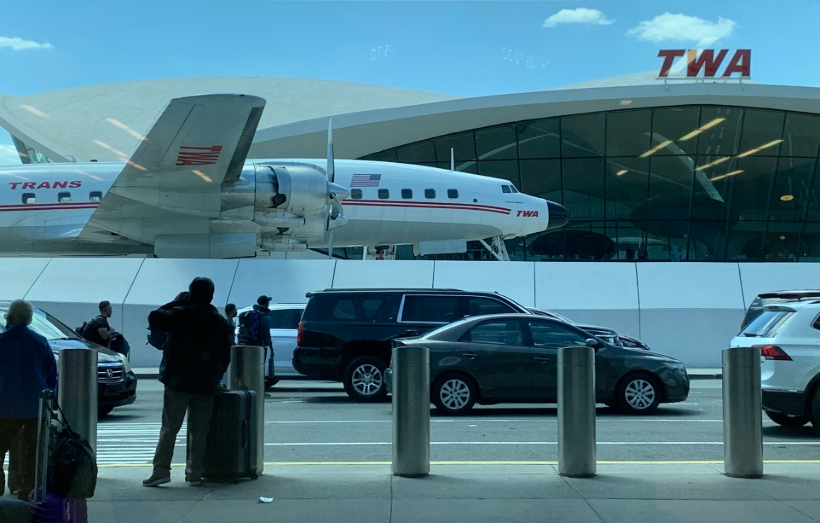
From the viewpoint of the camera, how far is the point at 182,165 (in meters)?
21.4

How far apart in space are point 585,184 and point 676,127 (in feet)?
17.5

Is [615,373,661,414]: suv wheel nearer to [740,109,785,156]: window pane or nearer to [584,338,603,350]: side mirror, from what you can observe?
[584,338,603,350]: side mirror

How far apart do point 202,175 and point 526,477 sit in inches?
646

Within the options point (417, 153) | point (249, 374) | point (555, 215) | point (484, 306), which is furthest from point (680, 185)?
point (249, 374)

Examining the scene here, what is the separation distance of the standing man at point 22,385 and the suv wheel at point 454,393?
6.68 meters

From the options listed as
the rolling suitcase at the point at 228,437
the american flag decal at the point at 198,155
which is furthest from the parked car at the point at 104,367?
the american flag decal at the point at 198,155

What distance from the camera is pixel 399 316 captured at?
1409 cm

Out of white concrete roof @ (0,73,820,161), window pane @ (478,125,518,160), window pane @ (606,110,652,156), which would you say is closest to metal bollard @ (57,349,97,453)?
white concrete roof @ (0,73,820,161)

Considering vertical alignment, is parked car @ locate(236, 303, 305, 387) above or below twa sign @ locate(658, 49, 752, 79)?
below

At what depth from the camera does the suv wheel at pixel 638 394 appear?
477 inches

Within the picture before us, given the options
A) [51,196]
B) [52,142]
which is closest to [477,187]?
[51,196]

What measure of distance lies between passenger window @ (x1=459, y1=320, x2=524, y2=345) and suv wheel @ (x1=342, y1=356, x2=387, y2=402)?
7.22 ft

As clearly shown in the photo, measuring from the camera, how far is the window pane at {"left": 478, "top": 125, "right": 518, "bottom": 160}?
43.2 m

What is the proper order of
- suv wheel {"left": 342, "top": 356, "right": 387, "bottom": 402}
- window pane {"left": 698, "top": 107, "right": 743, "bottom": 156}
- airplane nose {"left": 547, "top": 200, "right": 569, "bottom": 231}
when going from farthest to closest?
window pane {"left": 698, "top": 107, "right": 743, "bottom": 156} < airplane nose {"left": 547, "top": 200, "right": 569, "bottom": 231} < suv wheel {"left": 342, "top": 356, "right": 387, "bottom": 402}
